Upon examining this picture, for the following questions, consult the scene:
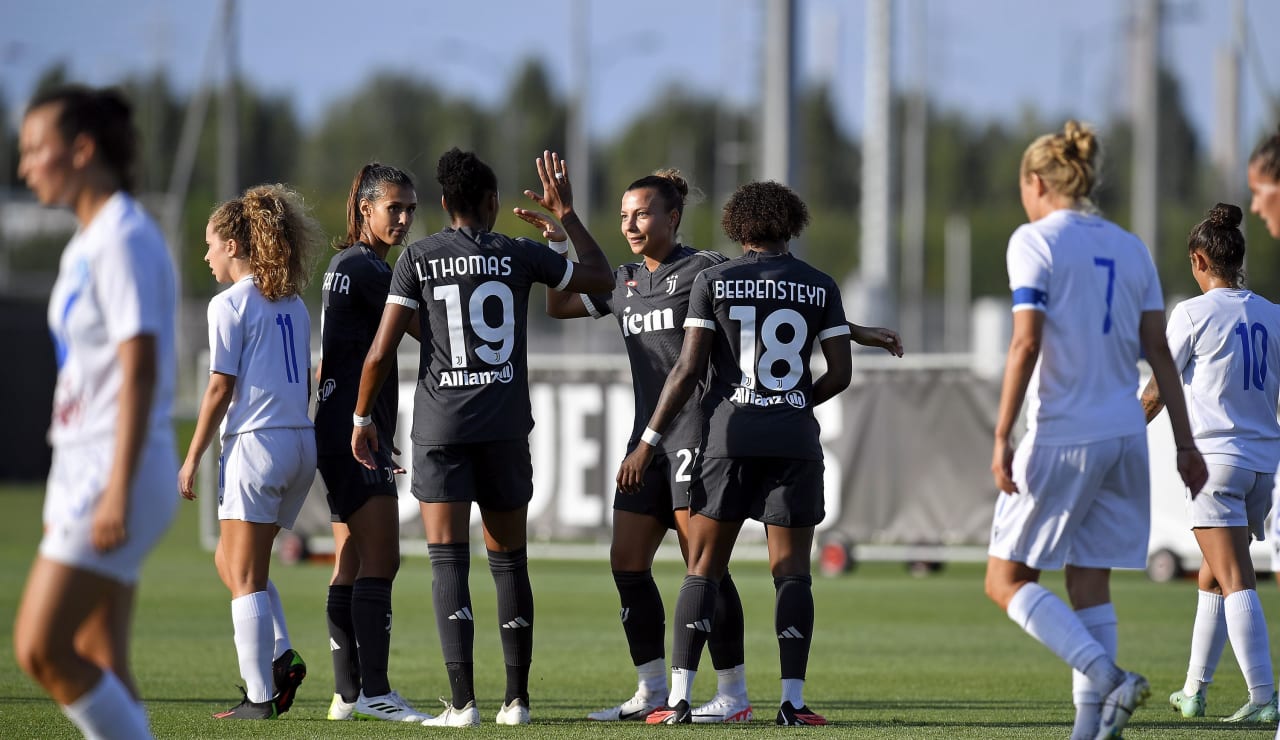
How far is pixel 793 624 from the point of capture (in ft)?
24.5

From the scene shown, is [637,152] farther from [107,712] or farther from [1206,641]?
[107,712]

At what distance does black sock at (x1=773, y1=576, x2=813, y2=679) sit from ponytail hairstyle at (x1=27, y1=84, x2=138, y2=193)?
12.2 feet

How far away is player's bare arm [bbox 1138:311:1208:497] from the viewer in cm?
580

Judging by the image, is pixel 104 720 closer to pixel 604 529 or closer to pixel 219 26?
pixel 604 529

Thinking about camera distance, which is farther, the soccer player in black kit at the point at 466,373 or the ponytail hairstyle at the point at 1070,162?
the soccer player in black kit at the point at 466,373

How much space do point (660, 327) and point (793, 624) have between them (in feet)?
5.04

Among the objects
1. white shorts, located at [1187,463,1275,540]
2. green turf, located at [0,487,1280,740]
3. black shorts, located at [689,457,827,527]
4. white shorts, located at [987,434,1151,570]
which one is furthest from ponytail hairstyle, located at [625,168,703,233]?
white shorts, located at [1187,463,1275,540]

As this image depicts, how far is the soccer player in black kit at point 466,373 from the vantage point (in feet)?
23.9

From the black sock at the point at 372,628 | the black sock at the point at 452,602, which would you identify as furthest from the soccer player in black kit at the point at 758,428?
the black sock at the point at 372,628

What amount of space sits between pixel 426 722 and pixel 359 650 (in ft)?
1.62

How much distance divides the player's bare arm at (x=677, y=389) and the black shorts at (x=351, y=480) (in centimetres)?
113

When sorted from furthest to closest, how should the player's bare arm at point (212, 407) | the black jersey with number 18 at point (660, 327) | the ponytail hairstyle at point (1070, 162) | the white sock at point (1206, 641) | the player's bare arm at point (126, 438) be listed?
the white sock at point (1206, 641), the black jersey with number 18 at point (660, 327), the player's bare arm at point (212, 407), the ponytail hairstyle at point (1070, 162), the player's bare arm at point (126, 438)

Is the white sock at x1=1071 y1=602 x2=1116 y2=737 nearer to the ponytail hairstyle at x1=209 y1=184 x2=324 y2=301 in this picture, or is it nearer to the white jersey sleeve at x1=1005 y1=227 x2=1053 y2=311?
the white jersey sleeve at x1=1005 y1=227 x2=1053 y2=311

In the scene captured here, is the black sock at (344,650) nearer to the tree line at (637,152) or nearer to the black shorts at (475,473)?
the black shorts at (475,473)
